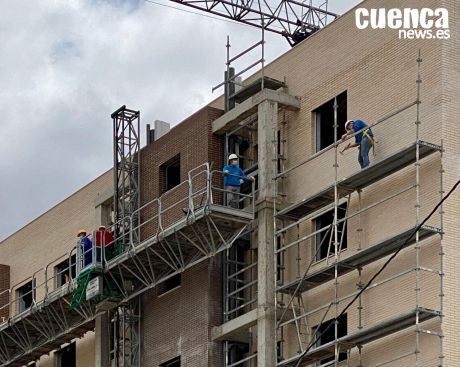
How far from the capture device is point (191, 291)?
46.8 m

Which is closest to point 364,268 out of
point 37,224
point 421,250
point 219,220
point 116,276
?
point 421,250

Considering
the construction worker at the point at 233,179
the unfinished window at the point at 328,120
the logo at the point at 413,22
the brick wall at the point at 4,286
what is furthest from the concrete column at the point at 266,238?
the brick wall at the point at 4,286

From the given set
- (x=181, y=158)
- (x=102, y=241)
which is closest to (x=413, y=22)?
(x=181, y=158)

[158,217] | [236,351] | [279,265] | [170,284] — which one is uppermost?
[158,217]

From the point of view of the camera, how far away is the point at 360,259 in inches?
1591

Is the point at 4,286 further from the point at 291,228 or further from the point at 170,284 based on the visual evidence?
the point at 291,228

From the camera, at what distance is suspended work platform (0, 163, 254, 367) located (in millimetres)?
44594

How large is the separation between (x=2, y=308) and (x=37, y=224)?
3.28m

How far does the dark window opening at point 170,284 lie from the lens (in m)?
48.0

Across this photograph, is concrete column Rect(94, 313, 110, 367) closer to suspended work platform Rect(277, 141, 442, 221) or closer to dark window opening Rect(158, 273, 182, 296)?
dark window opening Rect(158, 273, 182, 296)

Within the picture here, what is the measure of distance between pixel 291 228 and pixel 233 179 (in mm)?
2285

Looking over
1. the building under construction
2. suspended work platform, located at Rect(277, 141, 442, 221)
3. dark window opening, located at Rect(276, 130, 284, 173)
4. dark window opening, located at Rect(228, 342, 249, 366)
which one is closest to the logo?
the building under construction

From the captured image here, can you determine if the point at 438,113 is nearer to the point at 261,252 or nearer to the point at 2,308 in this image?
the point at 261,252

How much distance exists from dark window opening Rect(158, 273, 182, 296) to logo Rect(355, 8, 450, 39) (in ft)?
32.2
